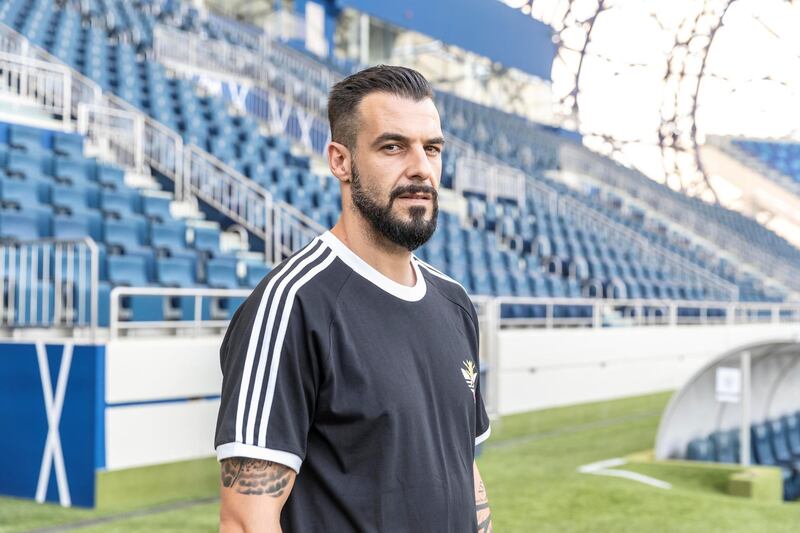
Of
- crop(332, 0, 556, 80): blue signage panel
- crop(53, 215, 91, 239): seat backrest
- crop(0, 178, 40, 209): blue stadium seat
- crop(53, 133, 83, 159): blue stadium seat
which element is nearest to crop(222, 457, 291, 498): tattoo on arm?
crop(53, 215, 91, 239): seat backrest

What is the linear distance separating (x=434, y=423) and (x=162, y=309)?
5675mm

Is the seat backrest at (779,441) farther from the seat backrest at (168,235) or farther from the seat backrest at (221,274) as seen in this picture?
the seat backrest at (168,235)

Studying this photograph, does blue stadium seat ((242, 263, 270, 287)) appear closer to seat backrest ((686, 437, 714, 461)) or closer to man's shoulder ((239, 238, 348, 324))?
seat backrest ((686, 437, 714, 461))

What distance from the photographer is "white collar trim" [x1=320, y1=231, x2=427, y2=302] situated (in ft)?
5.34

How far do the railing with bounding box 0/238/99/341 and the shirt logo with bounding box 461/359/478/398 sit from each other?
444 centimetres

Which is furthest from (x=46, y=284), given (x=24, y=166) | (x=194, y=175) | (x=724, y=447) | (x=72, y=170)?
(x=724, y=447)

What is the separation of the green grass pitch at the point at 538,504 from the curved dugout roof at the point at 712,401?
40 centimetres

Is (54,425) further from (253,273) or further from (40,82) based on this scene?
(40,82)

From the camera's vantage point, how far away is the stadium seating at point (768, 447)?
802 cm

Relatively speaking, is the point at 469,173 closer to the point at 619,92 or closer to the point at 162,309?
the point at 162,309

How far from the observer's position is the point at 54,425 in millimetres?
5629

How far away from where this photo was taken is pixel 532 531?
17.9ft

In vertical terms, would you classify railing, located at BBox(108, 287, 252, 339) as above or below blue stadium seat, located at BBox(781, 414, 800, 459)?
above

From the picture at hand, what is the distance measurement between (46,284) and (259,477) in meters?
4.95
